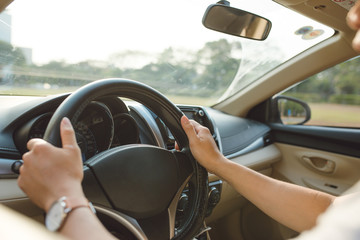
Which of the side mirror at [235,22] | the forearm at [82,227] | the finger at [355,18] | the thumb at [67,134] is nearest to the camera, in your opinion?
the forearm at [82,227]

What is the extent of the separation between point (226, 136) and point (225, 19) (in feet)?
3.22

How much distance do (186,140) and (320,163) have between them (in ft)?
5.62

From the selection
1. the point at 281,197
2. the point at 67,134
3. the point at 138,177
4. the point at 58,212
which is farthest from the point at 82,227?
the point at 281,197

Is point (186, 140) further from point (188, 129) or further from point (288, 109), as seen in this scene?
point (288, 109)

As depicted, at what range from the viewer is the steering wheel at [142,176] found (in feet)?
3.80

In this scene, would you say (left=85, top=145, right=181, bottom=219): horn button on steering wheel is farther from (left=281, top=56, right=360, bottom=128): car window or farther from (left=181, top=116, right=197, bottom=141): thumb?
(left=281, top=56, right=360, bottom=128): car window

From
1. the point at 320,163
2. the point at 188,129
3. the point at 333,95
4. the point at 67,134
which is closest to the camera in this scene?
the point at 67,134

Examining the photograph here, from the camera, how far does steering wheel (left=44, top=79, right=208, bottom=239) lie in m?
1.16

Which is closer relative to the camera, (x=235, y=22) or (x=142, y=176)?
(x=142, y=176)

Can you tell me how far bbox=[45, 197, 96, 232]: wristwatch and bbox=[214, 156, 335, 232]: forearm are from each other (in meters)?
0.78

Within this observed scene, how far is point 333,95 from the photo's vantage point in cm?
397

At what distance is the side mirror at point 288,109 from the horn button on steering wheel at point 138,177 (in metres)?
1.96

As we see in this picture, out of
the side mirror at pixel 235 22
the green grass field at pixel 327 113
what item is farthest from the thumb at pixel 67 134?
the green grass field at pixel 327 113

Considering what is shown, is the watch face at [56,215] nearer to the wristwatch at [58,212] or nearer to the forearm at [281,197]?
the wristwatch at [58,212]
